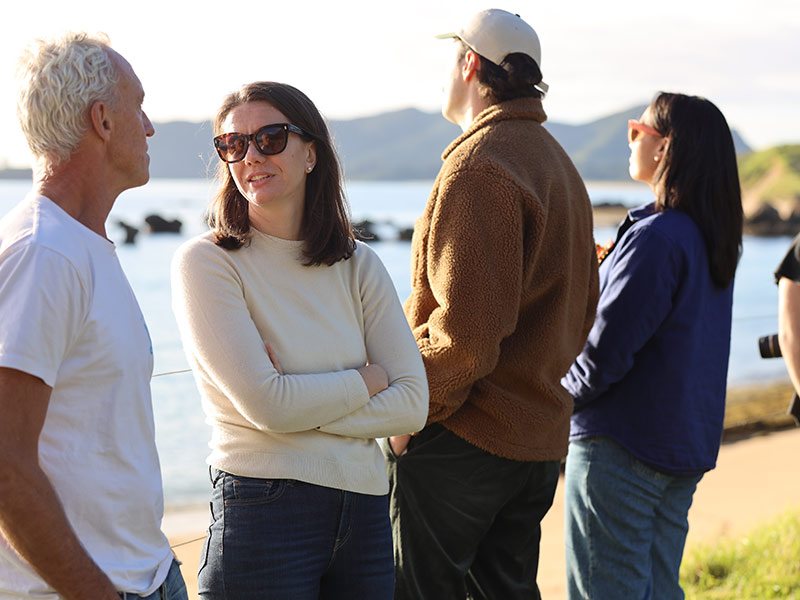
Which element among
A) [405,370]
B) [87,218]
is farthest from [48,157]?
[405,370]

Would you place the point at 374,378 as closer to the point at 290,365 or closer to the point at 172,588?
the point at 290,365

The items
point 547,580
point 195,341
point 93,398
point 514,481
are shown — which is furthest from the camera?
point 547,580

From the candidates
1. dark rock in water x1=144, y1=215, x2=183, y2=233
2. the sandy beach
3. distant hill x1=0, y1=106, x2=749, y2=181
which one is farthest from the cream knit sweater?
distant hill x1=0, y1=106, x2=749, y2=181

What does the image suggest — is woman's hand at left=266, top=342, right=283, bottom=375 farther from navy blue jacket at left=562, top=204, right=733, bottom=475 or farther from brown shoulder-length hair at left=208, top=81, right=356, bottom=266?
navy blue jacket at left=562, top=204, right=733, bottom=475

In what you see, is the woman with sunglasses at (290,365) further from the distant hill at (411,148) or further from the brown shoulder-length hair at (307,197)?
the distant hill at (411,148)

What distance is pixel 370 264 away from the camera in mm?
1883

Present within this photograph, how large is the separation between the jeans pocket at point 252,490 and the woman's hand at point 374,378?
0.25 m

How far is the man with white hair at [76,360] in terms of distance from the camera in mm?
1215

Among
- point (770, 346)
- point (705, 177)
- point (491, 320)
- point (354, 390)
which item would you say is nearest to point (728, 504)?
point (770, 346)

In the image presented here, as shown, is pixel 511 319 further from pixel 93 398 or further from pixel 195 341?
pixel 93 398

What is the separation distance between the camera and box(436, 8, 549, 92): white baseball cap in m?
2.10

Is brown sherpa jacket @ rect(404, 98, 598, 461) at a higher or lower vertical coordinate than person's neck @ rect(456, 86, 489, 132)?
lower

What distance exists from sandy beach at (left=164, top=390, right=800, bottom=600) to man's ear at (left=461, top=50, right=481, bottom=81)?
231 cm

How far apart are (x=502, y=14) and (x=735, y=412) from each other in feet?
27.7
